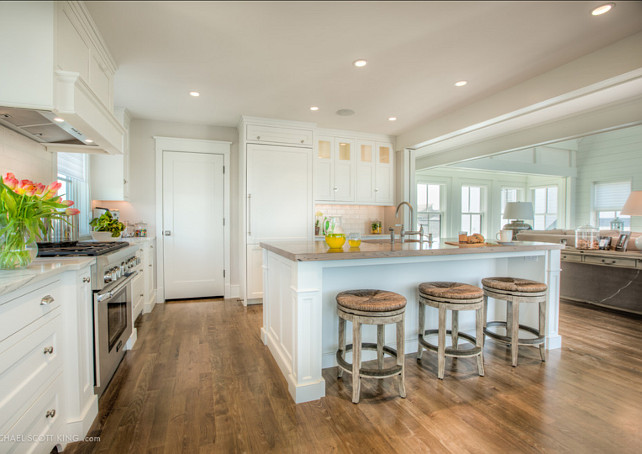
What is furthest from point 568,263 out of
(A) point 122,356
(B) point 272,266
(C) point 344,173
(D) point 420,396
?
(A) point 122,356

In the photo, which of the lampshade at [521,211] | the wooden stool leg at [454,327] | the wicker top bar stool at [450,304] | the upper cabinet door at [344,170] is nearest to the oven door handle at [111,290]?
the wicker top bar stool at [450,304]

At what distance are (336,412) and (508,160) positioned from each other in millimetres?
7508

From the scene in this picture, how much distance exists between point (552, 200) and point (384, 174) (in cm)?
646

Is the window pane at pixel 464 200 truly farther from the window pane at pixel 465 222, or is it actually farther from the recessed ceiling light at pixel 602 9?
the recessed ceiling light at pixel 602 9

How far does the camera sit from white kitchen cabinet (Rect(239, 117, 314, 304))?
14.5 feet

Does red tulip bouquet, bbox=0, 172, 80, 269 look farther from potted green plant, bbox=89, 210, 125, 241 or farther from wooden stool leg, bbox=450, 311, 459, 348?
wooden stool leg, bbox=450, 311, 459, 348

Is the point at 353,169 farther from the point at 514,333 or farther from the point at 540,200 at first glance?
the point at 540,200

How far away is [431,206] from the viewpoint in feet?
27.0

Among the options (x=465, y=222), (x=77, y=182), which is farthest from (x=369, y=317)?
(x=465, y=222)

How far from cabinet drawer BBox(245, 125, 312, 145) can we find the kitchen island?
2.22 m

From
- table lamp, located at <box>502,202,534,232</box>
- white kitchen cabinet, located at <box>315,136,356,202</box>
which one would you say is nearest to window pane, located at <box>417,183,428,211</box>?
table lamp, located at <box>502,202,534,232</box>

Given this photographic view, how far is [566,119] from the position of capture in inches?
172

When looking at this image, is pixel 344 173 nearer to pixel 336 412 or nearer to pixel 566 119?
pixel 566 119

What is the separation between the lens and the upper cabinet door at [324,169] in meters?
5.04
